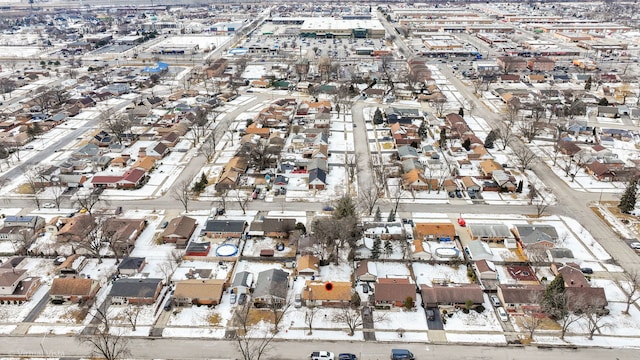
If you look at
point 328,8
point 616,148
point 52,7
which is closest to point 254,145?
point 616,148

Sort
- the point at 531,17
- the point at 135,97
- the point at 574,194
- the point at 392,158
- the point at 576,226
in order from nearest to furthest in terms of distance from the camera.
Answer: the point at 576,226, the point at 574,194, the point at 392,158, the point at 135,97, the point at 531,17

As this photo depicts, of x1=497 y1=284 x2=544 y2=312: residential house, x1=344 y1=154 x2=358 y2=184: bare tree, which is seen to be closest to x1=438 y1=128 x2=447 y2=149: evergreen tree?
x1=344 y1=154 x2=358 y2=184: bare tree

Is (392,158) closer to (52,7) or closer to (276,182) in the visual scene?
(276,182)

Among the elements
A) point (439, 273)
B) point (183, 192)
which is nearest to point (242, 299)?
point (439, 273)

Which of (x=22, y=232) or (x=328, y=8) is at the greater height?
(x=328, y=8)

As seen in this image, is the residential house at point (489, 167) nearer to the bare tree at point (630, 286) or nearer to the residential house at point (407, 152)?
the residential house at point (407, 152)

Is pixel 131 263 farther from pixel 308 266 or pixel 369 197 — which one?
pixel 369 197
